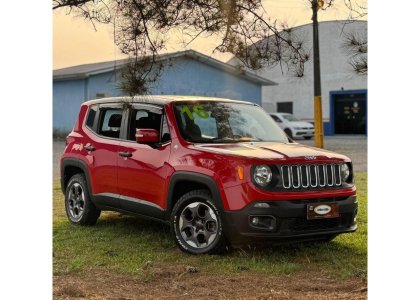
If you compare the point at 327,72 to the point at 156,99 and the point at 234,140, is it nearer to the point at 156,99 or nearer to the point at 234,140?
the point at 234,140

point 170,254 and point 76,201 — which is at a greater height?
point 76,201

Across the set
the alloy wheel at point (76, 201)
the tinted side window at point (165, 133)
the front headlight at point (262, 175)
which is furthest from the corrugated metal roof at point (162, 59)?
the alloy wheel at point (76, 201)

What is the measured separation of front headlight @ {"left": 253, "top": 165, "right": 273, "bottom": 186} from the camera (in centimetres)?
470

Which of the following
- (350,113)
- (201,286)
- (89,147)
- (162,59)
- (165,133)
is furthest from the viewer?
(89,147)

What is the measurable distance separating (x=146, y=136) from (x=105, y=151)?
0.38 meters

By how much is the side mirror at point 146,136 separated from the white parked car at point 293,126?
65cm

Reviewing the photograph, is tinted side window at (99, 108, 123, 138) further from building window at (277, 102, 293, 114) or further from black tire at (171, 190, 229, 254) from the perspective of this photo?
building window at (277, 102, 293, 114)

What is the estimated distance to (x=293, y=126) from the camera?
4.82m

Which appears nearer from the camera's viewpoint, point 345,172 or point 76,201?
point 345,172

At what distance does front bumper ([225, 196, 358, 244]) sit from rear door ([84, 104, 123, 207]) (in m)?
0.74

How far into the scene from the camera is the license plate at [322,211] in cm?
470

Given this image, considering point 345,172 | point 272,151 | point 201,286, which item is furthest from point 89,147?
point 345,172
